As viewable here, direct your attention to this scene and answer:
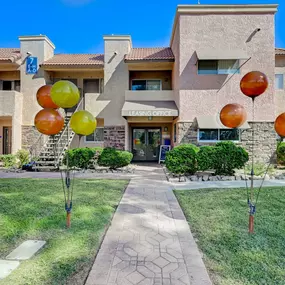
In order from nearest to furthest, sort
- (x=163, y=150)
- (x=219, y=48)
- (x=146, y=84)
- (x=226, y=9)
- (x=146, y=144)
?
(x=226, y=9)
(x=219, y=48)
(x=163, y=150)
(x=146, y=84)
(x=146, y=144)

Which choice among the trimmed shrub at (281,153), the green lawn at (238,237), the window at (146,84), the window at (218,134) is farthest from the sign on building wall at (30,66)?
the trimmed shrub at (281,153)

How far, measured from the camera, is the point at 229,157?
12586 mm

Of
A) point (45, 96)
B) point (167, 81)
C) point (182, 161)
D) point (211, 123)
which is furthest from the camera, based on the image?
point (167, 81)

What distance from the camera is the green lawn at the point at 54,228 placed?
12.1 ft

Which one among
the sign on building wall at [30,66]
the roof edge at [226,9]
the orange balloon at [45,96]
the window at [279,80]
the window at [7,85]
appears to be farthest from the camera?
the window at [7,85]

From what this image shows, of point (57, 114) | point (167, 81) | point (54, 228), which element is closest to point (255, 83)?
point (57, 114)

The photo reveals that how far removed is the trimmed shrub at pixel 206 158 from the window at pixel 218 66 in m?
6.90

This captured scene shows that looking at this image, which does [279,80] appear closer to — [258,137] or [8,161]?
[258,137]

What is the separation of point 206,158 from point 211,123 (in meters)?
4.29

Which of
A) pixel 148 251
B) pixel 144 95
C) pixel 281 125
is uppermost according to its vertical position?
pixel 144 95

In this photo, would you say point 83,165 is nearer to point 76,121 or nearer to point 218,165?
point 218,165

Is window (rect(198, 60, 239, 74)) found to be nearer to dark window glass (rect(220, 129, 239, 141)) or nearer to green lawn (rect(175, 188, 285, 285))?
dark window glass (rect(220, 129, 239, 141))

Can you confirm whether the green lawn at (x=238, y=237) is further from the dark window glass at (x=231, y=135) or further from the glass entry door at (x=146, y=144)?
the glass entry door at (x=146, y=144)

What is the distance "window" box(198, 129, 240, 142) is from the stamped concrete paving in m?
10.1
